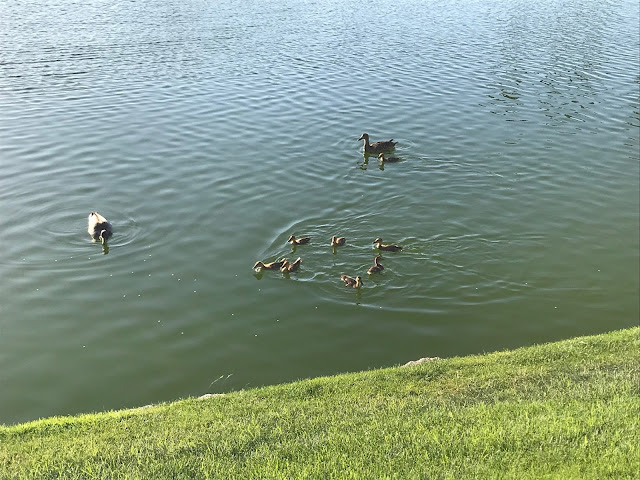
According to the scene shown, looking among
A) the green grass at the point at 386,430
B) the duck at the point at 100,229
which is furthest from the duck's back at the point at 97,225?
the green grass at the point at 386,430

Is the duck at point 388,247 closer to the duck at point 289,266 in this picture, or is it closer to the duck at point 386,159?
the duck at point 289,266

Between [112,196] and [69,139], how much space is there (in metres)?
5.85

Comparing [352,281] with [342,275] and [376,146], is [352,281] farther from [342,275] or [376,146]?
[376,146]

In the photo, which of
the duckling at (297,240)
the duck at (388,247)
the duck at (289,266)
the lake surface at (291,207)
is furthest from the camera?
the duckling at (297,240)

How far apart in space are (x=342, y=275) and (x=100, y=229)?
243 inches

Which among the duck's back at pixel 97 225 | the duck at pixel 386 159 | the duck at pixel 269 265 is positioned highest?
the duck's back at pixel 97 225

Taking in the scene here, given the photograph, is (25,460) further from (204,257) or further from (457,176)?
(457,176)

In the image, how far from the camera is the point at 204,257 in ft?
52.9

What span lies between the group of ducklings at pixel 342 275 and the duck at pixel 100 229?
3.95 m

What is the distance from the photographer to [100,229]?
16.6 meters

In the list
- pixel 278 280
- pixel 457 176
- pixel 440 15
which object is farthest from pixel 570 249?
pixel 440 15

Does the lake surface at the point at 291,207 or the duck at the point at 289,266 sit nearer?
the lake surface at the point at 291,207

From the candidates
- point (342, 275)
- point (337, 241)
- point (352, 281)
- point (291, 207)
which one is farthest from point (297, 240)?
point (352, 281)

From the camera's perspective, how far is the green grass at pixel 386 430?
7.74 meters
